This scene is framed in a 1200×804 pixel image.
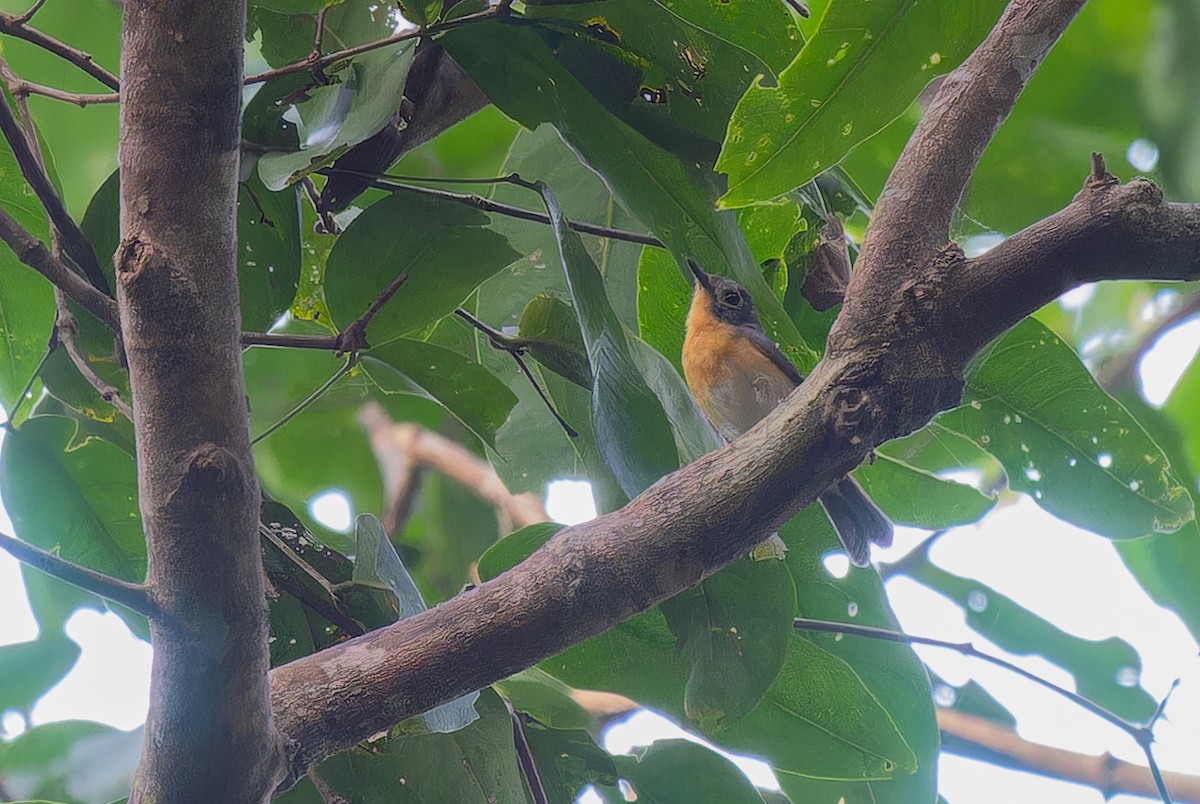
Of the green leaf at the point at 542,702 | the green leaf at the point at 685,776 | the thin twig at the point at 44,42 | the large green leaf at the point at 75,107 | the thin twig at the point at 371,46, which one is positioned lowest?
the green leaf at the point at 685,776

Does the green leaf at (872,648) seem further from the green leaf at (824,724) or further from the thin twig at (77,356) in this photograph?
the thin twig at (77,356)

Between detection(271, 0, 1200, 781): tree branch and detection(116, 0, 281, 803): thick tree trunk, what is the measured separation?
5 centimetres

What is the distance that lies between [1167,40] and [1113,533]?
44cm

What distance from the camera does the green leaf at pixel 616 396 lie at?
633 millimetres

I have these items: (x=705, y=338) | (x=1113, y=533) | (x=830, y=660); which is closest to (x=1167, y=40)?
(x=1113, y=533)

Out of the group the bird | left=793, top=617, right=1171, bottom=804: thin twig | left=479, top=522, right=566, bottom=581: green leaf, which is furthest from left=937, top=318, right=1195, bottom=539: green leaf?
the bird

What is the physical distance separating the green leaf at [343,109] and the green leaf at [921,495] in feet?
2.15

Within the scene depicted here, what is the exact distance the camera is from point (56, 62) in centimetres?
101

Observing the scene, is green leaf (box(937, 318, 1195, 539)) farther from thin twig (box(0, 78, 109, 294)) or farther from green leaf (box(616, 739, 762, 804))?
thin twig (box(0, 78, 109, 294))

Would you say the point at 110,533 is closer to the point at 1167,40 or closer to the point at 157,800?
the point at 157,800

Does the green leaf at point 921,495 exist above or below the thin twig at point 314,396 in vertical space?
below

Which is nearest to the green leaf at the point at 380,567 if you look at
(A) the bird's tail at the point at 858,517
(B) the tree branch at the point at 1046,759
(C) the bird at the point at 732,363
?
(A) the bird's tail at the point at 858,517

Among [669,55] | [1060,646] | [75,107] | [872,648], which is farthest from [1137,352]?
[75,107]

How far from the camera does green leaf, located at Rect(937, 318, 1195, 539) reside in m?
0.93
